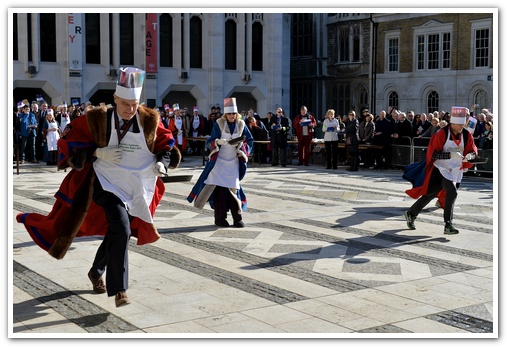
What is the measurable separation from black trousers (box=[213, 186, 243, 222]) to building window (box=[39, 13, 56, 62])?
23.4 m

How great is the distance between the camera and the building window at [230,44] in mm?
38469

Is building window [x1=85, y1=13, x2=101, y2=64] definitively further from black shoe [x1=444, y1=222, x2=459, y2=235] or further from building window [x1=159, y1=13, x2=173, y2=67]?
black shoe [x1=444, y1=222, x2=459, y2=235]

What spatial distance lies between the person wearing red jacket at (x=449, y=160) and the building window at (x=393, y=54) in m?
28.3

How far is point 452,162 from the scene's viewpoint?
35.8 feet

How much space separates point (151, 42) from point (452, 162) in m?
26.0

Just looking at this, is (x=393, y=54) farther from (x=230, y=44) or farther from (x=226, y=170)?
(x=226, y=170)

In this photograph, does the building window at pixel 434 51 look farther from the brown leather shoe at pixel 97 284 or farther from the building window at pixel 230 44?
the brown leather shoe at pixel 97 284

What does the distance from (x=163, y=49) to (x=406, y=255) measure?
28509 mm

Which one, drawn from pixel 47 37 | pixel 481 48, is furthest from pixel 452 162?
pixel 47 37

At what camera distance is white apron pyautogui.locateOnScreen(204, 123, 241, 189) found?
11.5 meters

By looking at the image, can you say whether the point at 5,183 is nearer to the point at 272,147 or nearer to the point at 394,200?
the point at 394,200

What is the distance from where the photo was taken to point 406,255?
371 inches
